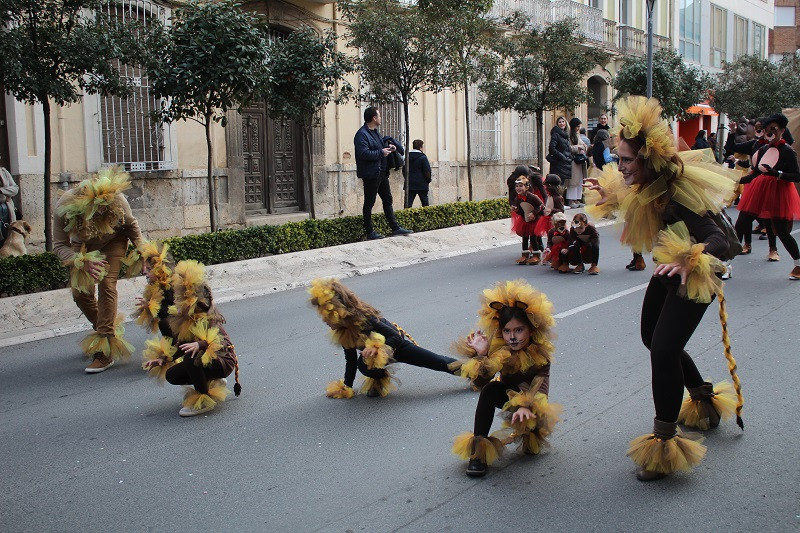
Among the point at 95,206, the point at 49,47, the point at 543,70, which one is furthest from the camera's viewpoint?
the point at 543,70

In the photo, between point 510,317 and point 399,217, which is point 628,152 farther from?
point 399,217

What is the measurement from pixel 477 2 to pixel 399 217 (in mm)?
4511

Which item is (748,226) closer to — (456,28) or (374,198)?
(374,198)

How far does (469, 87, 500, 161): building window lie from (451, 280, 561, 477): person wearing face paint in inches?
785

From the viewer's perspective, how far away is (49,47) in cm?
1053

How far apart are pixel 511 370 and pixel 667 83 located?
A: 22.0 metres

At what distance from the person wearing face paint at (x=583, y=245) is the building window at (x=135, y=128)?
734 cm

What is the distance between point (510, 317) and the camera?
4.78 meters

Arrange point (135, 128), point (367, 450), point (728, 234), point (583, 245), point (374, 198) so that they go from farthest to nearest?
point (135, 128)
point (374, 198)
point (583, 245)
point (367, 450)
point (728, 234)

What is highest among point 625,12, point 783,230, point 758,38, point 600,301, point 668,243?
point 758,38

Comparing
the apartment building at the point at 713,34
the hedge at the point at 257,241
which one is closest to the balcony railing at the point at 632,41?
the apartment building at the point at 713,34

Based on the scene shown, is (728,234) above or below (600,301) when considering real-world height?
above

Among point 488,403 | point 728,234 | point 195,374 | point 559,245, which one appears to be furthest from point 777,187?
point 195,374

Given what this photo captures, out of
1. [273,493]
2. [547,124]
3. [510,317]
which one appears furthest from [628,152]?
[547,124]
